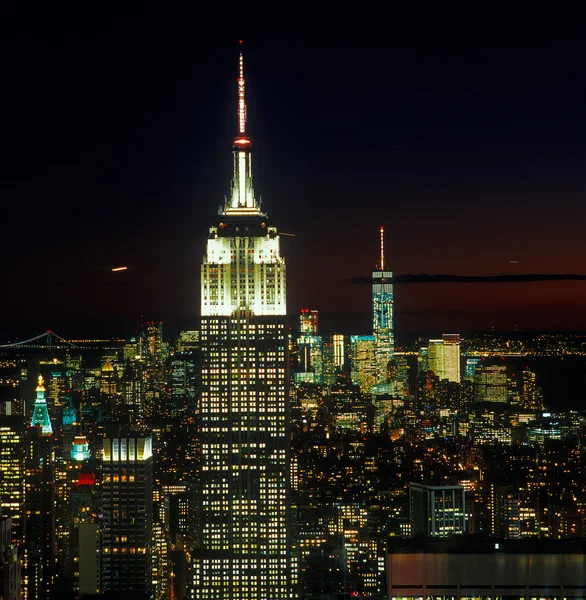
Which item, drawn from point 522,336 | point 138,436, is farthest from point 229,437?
point 522,336

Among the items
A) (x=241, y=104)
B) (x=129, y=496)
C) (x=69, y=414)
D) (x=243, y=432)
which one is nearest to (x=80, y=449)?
(x=69, y=414)

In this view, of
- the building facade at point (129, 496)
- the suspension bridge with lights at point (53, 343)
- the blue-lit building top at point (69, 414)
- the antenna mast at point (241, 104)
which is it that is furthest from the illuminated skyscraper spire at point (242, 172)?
the building facade at point (129, 496)

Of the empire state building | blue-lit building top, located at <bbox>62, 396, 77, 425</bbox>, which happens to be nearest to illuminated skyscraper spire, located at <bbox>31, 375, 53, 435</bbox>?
Answer: blue-lit building top, located at <bbox>62, 396, 77, 425</bbox>

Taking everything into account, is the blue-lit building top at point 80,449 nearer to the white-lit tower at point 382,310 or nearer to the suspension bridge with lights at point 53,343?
the white-lit tower at point 382,310

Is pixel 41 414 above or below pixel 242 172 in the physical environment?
below

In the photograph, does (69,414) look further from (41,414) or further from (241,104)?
(241,104)

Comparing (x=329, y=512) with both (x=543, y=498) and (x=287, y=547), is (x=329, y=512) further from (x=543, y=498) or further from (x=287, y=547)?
(x=543, y=498)

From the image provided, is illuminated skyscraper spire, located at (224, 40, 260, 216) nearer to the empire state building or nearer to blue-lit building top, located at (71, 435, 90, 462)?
the empire state building
